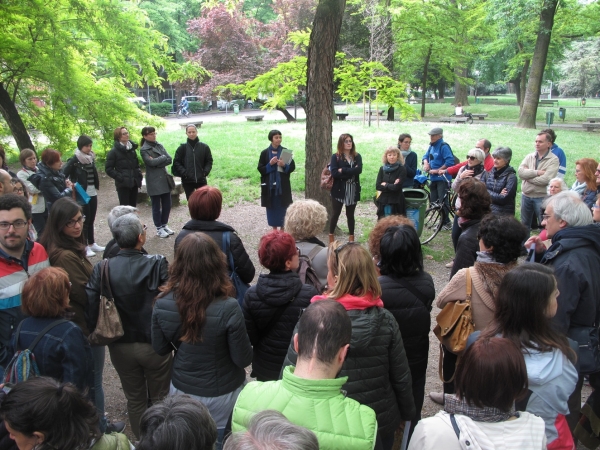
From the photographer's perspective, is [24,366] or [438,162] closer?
[24,366]

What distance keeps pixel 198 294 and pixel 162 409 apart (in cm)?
98

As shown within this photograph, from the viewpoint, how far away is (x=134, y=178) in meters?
7.80

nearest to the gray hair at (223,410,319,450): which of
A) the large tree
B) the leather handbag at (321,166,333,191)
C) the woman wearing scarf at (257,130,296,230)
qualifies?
the leather handbag at (321,166,333,191)

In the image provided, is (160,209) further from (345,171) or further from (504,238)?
(504,238)

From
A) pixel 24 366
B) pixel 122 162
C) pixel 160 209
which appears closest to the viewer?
pixel 24 366

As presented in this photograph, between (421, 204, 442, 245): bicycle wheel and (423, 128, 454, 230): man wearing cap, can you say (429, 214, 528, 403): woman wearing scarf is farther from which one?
(423, 128, 454, 230): man wearing cap

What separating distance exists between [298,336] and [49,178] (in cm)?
525

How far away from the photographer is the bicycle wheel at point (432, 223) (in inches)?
317

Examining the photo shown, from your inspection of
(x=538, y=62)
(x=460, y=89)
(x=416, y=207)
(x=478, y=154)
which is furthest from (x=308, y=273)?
(x=460, y=89)

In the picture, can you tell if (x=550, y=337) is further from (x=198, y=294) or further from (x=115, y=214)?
(x=115, y=214)

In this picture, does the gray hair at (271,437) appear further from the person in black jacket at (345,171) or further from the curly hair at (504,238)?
the person in black jacket at (345,171)

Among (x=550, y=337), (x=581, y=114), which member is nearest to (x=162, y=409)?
(x=550, y=337)

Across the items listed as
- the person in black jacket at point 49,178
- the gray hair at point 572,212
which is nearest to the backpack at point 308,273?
the gray hair at point 572,212

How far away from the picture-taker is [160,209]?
8016 millimetres
